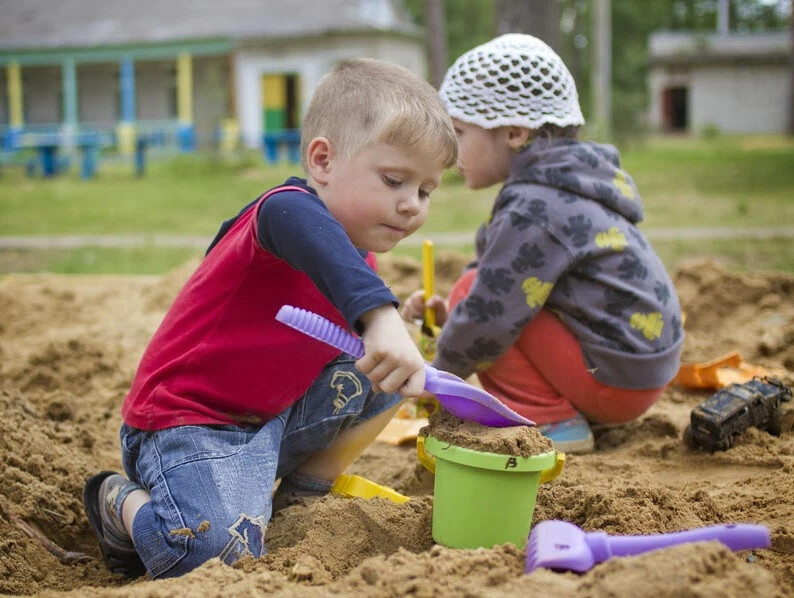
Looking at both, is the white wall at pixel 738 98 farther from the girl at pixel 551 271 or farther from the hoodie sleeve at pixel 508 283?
the hoodie sleeve at pixel 508 283

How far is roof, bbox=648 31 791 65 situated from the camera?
33.1 m

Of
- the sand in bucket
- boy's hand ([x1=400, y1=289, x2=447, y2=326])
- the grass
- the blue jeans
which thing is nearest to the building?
the grass

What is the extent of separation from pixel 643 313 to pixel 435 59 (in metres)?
12.9

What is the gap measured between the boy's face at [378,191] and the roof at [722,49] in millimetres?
34013

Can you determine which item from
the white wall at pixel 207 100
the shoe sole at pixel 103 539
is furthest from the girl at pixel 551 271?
the white wall at pixel 207 100

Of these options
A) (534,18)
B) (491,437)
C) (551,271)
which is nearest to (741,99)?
(534,18)

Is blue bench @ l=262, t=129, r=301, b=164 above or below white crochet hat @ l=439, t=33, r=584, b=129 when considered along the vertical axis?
below

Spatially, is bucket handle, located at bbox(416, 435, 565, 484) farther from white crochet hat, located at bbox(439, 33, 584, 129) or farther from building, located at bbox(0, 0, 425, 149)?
building, located at bbox(0, 0, 425, 149)

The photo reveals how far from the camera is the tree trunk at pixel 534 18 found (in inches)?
283

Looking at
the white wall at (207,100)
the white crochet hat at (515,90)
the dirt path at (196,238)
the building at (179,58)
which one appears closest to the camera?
the white crochet hat at (515,90)

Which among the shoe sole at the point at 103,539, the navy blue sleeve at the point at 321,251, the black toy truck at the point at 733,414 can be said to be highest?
the navy blue sleeve at the point at 321,251

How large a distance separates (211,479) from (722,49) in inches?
1388

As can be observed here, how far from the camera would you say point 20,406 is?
276cm

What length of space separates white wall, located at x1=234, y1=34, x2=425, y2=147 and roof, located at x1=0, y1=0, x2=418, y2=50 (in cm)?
36
